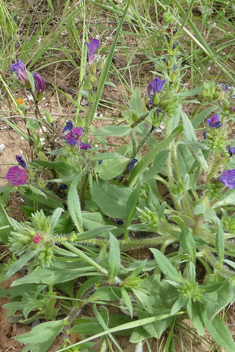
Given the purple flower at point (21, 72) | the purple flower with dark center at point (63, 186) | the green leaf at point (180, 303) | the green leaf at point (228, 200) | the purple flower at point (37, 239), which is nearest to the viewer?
the purple flower at point (37, 239)

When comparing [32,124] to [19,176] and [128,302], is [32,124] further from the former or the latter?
[128,302]

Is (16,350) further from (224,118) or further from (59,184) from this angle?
(224,118)

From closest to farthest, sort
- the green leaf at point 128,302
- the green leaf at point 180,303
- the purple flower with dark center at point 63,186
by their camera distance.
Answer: the green leaf at point 128,302
the green leaf at point 180,303
the purple flower with dark center at point 63,186

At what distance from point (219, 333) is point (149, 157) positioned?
1.04m

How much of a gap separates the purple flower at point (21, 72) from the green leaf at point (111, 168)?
→ 25.4 inches

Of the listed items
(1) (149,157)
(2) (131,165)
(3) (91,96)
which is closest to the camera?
(3) (91,96)

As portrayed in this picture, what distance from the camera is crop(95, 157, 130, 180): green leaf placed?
78.9 inches

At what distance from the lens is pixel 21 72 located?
5.82ft

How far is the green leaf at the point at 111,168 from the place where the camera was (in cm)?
200

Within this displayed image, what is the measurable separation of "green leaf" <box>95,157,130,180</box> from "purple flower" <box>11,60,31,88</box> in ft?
2.11

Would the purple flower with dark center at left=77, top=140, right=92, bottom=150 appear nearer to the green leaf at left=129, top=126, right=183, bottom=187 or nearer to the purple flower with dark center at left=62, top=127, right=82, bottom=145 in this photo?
the purple flower with dark center at left=62, top=127, right=82, bottom=145

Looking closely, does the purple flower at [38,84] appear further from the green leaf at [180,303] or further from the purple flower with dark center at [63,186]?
Answer: the green leaf at [180,303]

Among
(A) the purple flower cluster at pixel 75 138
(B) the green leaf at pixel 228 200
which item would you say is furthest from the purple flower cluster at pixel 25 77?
(B) the green leaf at pixel 228 200

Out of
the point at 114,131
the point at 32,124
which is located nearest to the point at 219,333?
the point at 114,131
